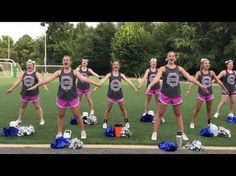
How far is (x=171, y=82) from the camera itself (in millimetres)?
9875

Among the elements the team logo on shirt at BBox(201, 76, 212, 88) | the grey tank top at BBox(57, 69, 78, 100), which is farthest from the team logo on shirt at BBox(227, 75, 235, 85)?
the grey tank top at BBox(57, 69, 78, 100)

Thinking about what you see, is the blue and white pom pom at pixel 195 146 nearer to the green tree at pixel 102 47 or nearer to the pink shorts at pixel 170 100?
the pink shorts at pixel 170 100

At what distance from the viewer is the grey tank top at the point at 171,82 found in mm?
9859

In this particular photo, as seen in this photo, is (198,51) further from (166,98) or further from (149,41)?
(166,98)

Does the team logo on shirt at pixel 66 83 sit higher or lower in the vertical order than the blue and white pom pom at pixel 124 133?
higher

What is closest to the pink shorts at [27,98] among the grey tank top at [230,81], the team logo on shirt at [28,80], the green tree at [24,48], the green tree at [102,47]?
the team logo on shirt at [28,80]

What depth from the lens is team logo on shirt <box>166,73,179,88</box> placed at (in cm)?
986

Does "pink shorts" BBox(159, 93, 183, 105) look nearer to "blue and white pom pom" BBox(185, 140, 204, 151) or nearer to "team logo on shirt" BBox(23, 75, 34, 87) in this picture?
"blue and white pom pom" BBox(185, 140, 204, 151)

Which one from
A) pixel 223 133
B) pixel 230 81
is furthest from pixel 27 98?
pixel 230 81

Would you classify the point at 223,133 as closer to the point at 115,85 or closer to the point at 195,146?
the point at 195,146

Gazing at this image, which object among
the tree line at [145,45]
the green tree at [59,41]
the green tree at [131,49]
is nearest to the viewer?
the tree line at [145,45]

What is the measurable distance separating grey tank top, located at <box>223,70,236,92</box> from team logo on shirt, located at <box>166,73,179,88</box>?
452 centimetres

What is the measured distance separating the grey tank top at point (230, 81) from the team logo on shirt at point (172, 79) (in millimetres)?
4522

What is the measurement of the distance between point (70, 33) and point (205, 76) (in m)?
81.5
